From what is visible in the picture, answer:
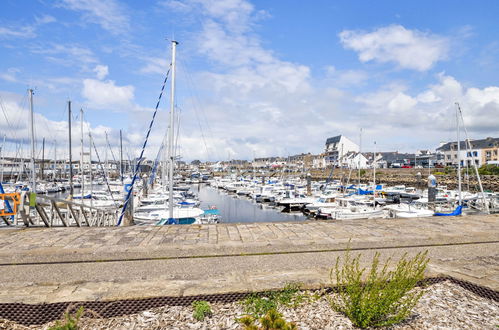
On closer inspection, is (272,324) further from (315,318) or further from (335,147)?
(335,147)

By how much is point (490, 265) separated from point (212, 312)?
5185mm

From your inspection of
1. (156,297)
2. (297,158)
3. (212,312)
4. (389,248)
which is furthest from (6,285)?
(297,158)

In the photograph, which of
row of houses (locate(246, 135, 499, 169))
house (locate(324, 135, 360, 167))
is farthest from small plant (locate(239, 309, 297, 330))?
house (locate(324, 135, 360, 167))

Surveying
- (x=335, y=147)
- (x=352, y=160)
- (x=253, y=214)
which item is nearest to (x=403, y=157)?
(x=335, y=147)

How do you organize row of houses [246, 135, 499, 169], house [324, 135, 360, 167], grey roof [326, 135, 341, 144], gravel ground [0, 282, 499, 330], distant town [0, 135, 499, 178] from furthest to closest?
1. grey roof [326, 135, 341, 144]
2. house [324, 135, 360, 167]
3. row of houses [246, 135, 499, 169]
4. distant town [0, 135, 499, 178]
5. gravel ground [0, 282, 499, 330]

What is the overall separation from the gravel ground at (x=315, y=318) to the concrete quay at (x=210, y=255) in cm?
30

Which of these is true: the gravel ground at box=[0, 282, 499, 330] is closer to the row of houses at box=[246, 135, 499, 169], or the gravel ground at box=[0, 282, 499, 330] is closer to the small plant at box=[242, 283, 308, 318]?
the small plant at box=[242, 283, 308, 318]

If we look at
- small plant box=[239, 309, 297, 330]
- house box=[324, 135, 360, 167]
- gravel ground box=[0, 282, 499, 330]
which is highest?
house box=[324, 135, 360, 167]

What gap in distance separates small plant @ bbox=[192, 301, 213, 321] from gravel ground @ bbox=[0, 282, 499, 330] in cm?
6

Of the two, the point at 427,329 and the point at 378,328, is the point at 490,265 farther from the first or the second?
the point at 378,328

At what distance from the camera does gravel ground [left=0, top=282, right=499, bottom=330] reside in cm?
381

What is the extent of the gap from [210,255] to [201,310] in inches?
110

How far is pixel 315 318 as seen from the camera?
3.96 metres

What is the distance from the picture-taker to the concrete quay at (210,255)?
4605 mm
